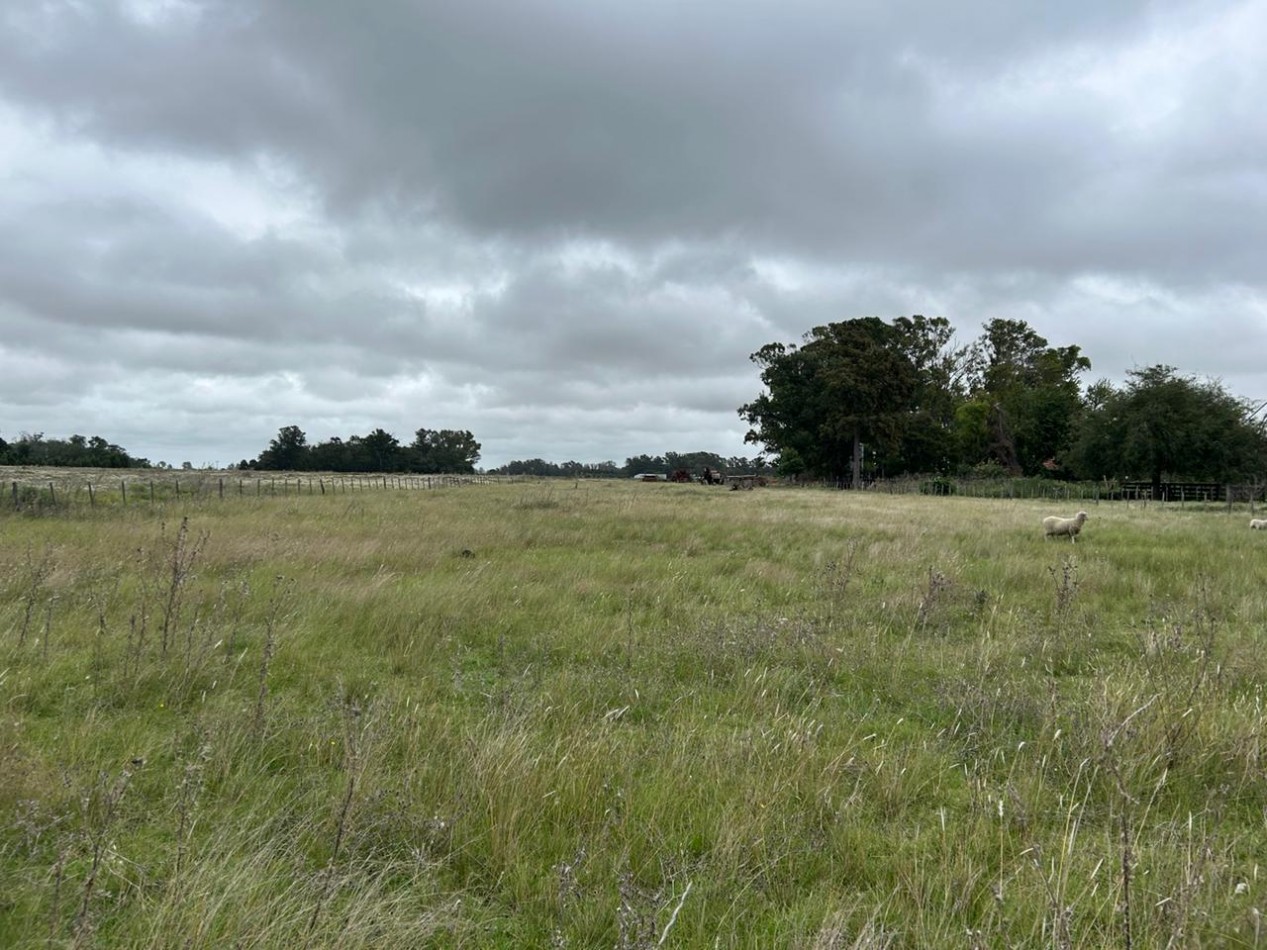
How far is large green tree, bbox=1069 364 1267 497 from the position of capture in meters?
41.6

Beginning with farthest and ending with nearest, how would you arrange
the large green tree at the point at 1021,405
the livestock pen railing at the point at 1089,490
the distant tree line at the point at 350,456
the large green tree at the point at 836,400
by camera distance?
the distant tree line at the point at 350,456, the large green tree at the point at 1021,405, the large green tree at the point at 836,400, the livestock pen railing at the point at 1089,490

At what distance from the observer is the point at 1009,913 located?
2.61m

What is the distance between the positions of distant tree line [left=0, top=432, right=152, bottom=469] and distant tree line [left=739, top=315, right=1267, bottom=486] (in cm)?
8480

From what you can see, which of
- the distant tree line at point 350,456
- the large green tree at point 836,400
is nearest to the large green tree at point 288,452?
the distant tree line at point 350,456

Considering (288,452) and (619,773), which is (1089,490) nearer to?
(619,773)

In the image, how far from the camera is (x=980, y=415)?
70.2 meters

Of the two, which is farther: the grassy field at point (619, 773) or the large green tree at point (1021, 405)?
the large green tree at point (1021, 405)

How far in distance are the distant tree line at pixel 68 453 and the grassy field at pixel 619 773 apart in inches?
3993

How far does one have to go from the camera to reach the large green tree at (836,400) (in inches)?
2265

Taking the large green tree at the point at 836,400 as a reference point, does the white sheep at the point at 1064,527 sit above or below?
below

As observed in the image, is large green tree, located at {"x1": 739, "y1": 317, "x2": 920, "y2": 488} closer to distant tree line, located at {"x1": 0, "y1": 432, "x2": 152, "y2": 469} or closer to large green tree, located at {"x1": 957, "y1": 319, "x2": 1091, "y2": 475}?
large green tree, located at {"x1": 957, "y1": 319, "x2": 1091, "y2": 475}

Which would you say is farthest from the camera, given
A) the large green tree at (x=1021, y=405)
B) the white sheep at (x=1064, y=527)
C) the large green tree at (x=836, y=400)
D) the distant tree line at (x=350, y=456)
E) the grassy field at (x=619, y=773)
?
the distant tree line at (x=350, y=456)

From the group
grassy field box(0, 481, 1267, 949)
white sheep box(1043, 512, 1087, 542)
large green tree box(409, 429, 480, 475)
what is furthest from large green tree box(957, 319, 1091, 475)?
large green tree box(409, 429, 480, 475)

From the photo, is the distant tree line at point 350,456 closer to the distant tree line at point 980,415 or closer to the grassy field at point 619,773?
the distant tree line at point 980,415
